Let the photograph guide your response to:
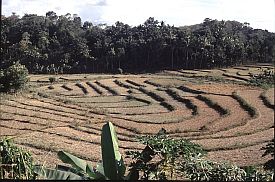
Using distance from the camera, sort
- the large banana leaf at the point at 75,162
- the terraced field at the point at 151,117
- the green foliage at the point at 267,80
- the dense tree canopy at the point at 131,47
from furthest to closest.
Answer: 1. the terraced field at the point at 151,117
2. the dense tree canopy at the point at 131,47
3. the green foliage at the point at 267,80
4. the large banana leaf at the point at 75,162

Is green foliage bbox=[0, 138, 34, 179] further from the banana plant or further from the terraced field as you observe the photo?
the terraced field

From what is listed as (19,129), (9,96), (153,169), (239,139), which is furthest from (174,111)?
(153,169)

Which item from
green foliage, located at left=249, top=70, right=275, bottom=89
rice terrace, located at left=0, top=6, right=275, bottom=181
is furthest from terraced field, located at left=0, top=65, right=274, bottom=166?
green foliage, located at left=249, top=70, right=275, bottom=89

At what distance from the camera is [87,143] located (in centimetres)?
1051

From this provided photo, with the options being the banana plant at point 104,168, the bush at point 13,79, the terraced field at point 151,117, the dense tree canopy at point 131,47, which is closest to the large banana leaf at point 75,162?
the banana plant at point 104,168

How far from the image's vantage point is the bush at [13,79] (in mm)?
15617

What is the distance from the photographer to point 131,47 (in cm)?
1641

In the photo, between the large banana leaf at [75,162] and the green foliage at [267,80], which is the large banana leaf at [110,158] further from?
the green foliage at [267,80]

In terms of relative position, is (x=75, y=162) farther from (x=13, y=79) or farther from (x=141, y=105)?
(x=13, y=79)

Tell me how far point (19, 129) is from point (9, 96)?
5.43 m

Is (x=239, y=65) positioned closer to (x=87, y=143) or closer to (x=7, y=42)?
(x=87, y=143)

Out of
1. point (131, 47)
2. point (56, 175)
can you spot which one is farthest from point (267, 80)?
point (131, 47)

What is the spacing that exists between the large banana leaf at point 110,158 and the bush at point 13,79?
12939 mm

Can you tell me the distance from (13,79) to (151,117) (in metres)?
7.13
